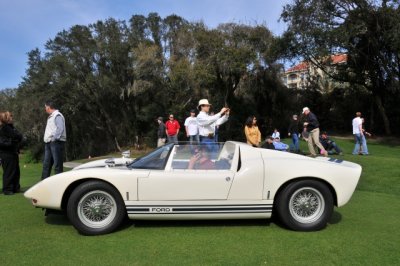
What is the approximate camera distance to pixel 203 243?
4504mm

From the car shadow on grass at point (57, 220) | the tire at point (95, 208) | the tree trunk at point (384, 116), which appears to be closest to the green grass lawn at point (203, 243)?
the car shadow on grass at point (57, 220)

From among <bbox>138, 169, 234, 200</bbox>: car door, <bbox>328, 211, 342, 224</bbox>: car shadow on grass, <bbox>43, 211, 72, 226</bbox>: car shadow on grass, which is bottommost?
<bbox>328, 211, 342, 224</bbox>: car shadow on grass

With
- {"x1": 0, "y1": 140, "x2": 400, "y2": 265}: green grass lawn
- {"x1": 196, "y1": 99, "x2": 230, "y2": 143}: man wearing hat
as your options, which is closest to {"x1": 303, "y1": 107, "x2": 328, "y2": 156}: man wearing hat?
{"x1": 196, "y1": 99, "x2": 230, "y2": 143}: man wearing hat

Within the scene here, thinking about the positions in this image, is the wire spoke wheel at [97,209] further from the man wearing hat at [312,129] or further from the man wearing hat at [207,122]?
the man wearing hat at [312,129]

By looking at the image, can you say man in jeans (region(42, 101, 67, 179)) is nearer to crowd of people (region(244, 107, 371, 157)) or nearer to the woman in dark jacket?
the woman in dark jacket

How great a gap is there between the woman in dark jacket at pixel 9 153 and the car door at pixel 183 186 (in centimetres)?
406

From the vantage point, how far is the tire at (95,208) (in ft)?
15.8

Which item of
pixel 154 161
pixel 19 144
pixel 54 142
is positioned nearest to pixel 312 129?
pixel 54 142

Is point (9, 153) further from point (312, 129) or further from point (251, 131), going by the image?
point (312, 129)

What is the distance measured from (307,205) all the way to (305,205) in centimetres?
3

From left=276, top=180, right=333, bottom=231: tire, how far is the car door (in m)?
0.75

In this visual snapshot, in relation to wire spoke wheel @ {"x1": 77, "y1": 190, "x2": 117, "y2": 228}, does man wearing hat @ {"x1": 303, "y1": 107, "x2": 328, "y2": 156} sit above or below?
above

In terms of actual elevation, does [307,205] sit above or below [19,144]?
below

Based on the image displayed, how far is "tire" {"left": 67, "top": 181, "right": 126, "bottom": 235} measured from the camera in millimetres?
4809
